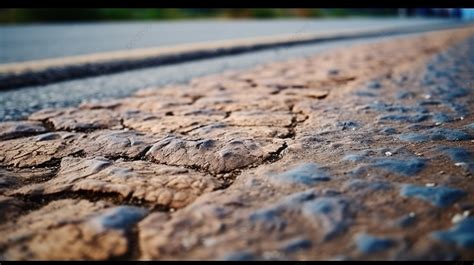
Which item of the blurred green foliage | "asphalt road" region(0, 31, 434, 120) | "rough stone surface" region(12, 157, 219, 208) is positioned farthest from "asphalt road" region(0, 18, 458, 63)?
the blurred green foliage

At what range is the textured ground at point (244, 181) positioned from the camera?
869mm

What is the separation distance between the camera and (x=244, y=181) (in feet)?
3.85

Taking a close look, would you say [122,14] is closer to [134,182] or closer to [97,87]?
[97,87]

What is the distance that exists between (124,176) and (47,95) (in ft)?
5.97

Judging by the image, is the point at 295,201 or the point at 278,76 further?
the point at 278,76

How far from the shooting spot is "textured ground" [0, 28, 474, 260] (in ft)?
2.85

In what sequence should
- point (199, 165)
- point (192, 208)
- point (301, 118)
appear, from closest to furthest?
point (192, 208) → point (199, 165) → point (301, 118)

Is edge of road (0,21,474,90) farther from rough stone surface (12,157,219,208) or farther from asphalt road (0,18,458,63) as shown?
rough stone surface (12,157,219,208)

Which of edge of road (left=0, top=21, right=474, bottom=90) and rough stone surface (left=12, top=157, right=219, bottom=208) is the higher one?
edge of road (left=0, top=21, right=474, bottom=90)

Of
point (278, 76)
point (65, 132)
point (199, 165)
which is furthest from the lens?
point (278, 76)

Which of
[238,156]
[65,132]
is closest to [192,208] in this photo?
[238,156]

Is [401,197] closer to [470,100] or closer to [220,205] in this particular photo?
[220,205]

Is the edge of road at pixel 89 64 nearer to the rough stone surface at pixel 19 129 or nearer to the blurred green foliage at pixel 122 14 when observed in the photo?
the rough stone surface at pixel 19 129

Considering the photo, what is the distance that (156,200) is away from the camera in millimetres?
1070
